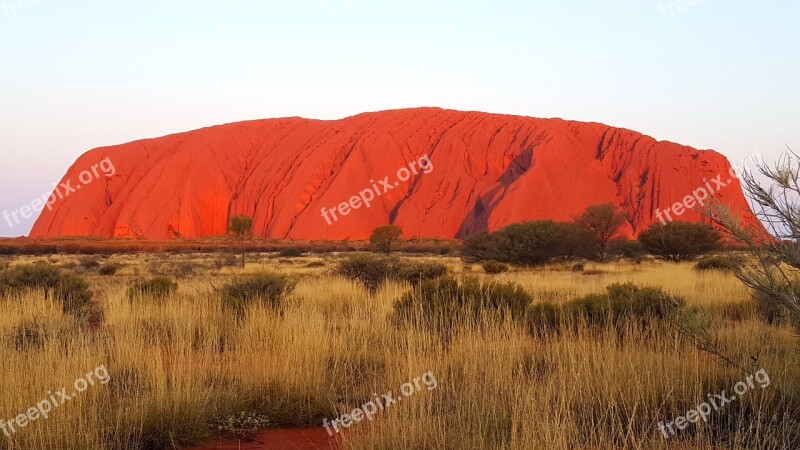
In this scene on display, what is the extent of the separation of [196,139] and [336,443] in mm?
84299

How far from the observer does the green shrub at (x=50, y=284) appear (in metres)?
11.8

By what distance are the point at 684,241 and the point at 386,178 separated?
45155 mm

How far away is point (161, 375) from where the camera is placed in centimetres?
498

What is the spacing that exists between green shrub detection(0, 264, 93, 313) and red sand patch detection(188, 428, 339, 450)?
8067 millimetres

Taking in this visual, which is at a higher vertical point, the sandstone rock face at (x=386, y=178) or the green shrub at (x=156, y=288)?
the sandstone rock face at (x=386, y=178)

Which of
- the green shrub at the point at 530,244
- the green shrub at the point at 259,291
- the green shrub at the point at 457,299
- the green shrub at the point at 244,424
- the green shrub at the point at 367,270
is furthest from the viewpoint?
the green shrub at the point at 530,244

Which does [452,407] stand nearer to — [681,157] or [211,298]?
[211,298]

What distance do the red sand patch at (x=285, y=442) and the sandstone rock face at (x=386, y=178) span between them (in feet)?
187

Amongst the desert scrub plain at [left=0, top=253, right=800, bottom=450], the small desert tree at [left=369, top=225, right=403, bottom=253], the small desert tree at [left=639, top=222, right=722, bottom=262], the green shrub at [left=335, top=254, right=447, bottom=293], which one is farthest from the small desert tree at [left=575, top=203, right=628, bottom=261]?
the desert scrub plain at [left=0, top=253, right=800, bottom=450]

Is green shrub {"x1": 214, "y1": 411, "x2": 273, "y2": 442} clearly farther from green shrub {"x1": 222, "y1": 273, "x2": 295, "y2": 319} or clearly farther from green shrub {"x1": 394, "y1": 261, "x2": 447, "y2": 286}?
green shrub {"x1": 394, "y1": 261, "x2": 447, "y2": 286}

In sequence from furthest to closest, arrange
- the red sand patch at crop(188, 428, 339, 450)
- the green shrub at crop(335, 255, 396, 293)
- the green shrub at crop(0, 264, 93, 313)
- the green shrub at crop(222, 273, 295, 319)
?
the green shrub at crop(335, 255, 396, 293) < the green shrub at crop(0, 264, 93, 313) < the green shrub at crop(222, 273, 295, 319) < the red sand patch at crop(188, 428, 339, 450)

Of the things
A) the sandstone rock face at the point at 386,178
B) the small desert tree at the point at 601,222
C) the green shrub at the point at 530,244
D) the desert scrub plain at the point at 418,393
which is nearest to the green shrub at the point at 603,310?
the desert scrub plain at the point at 418,393

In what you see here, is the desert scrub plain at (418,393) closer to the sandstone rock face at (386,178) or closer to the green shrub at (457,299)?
the green shrub at (457,299)

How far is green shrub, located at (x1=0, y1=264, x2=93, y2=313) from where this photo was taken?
38.7 ft
